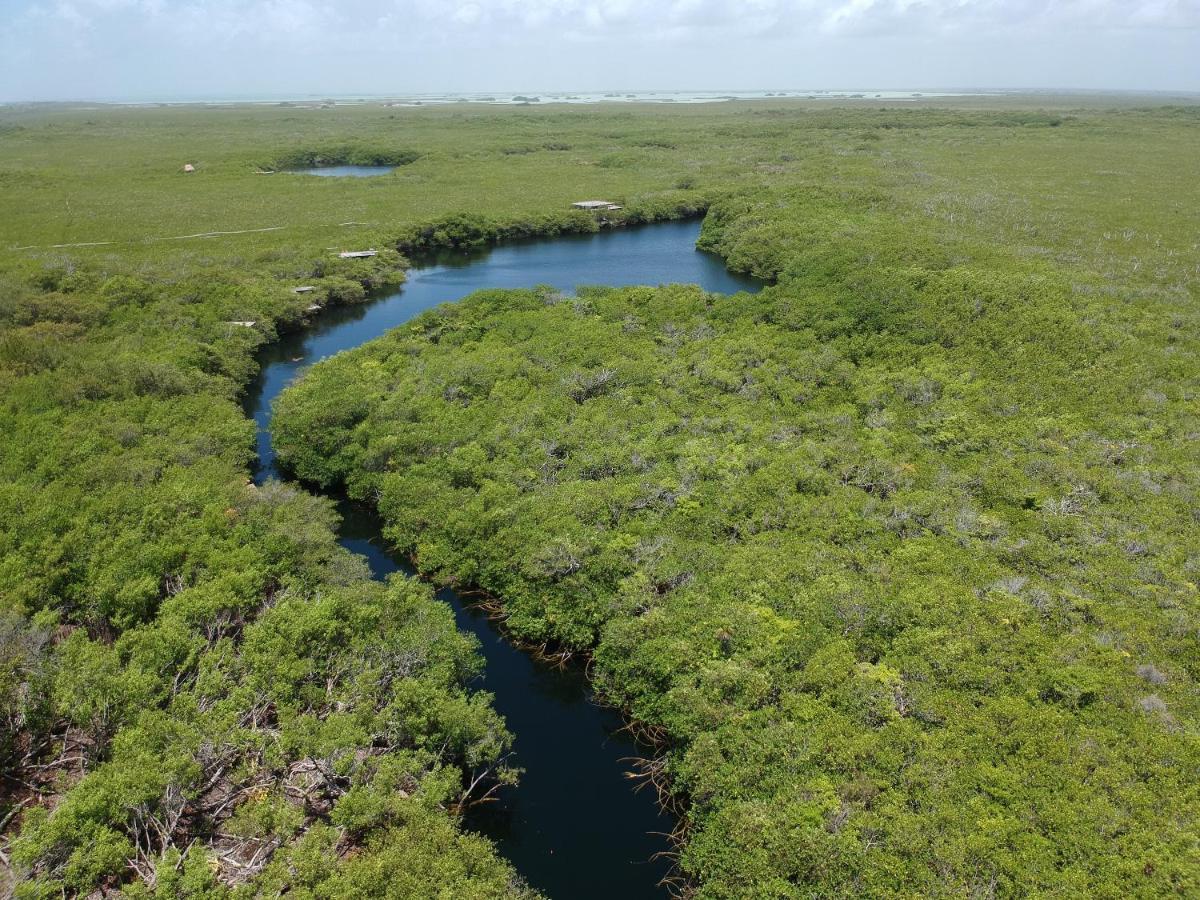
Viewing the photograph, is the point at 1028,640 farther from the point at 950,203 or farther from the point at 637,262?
the point at 950,203

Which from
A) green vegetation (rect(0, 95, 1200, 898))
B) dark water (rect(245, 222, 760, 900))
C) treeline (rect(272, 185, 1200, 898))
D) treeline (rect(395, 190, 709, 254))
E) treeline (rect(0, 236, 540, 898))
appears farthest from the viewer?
treeline (rect(395, 190, 709, 254))

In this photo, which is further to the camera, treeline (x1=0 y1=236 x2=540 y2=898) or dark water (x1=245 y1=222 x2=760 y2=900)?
dark water (x1=245 y1=222 x2=760 y2=900)

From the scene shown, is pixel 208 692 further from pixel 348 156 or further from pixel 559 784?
pixel 348 156

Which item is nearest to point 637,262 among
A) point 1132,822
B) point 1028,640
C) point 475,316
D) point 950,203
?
point 475,316

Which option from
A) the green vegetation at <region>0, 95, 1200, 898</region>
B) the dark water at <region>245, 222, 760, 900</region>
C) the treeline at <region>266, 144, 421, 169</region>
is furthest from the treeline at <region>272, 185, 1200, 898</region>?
the treeline at <region>266, 144, 421, 169</region>

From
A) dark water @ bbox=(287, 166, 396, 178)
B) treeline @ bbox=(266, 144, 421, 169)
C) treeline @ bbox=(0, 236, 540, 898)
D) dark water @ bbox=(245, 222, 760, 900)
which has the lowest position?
dark water @ bbox=(245, 222, 760, 900)

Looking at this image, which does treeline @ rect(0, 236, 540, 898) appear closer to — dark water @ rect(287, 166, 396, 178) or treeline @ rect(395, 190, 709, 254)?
treeline @ rect(395, 190, 709, 254)

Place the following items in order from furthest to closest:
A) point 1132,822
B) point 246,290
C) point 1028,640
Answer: point 246,290 < point 1028,640 < point 1132,822
